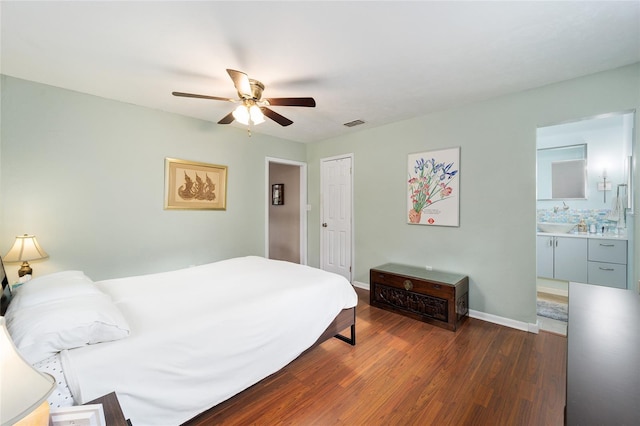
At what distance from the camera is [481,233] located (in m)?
3.02

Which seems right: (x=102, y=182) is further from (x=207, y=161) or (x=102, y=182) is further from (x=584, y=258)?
(x=584, y=258)

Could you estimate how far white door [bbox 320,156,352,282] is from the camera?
438cm

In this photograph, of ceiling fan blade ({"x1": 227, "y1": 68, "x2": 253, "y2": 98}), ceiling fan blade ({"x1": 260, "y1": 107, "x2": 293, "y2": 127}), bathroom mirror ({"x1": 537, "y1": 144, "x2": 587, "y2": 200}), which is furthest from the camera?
bathroom mirror ({"x1": 537, "y1": 144, "x2": 587, "y2": 200})

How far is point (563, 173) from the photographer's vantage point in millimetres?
4238

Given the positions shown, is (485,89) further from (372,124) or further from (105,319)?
(105,319)

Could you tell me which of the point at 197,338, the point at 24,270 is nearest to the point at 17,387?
the point at 197,338

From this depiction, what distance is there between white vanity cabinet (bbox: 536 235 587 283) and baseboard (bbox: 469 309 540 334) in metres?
1.51

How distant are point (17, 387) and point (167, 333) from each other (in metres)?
0.86

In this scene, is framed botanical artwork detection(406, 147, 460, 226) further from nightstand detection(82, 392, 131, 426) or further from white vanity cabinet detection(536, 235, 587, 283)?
nightstand detection(82, 392, 131, 426)

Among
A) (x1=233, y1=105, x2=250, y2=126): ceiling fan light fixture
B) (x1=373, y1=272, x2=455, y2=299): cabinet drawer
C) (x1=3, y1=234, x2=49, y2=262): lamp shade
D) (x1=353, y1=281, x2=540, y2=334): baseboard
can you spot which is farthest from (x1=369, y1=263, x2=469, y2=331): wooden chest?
(x1=3, y1=234, x2=49, y2=262): lamp shade

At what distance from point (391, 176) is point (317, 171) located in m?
1.49

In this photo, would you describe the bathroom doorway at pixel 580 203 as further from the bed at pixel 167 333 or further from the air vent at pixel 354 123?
the bed at pixel 167 333

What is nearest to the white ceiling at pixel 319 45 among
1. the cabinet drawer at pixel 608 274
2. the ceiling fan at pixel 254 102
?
the ceiling fan at pixel 254 102

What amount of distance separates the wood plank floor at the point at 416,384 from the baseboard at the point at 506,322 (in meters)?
0.09
